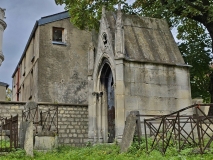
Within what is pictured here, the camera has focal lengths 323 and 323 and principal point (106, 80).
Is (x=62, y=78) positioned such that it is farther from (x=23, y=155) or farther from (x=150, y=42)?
(x=23, y=155)

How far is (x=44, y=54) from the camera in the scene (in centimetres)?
2270

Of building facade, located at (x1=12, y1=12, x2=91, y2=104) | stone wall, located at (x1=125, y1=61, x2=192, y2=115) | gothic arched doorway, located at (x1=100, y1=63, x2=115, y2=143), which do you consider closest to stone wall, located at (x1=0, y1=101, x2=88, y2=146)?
gothic arched doorway, located at (x1=100, y1=63, x2=115, y2=143)

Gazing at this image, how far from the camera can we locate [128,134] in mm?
9945

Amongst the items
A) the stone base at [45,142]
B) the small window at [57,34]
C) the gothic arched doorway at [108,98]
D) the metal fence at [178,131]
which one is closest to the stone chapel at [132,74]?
the gothic arched doorway at [108,98]

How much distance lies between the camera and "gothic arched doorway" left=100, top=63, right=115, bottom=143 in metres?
13.3

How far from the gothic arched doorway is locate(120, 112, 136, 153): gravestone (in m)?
3.11

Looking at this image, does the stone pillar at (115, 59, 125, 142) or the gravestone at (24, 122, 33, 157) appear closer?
the gravestone at (24, 122, 33, 157)

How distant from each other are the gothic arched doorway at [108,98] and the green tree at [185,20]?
543 centimetres

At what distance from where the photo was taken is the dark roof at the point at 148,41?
40.9 ft

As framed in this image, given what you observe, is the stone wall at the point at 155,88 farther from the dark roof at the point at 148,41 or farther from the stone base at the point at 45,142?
the stone base at the point at 45,142

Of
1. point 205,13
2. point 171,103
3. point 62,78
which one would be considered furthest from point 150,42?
point 62,78

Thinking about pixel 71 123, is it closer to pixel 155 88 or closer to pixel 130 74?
pixel 130 74

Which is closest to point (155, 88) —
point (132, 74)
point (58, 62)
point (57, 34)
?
point (132, 74)

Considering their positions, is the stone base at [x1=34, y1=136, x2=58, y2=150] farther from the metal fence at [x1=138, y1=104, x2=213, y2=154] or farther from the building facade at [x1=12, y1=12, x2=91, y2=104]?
the building facade at [x1=12, y1=12, x2=91, y2=104]
